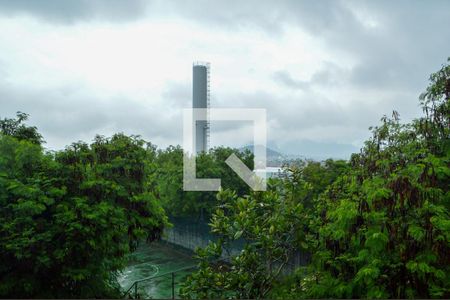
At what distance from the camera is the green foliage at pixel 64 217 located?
195 inches

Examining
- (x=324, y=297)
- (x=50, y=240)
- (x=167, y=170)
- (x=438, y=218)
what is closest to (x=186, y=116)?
(x=50, y=240)

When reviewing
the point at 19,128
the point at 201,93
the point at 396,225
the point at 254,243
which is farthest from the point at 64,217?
the point at 201,93

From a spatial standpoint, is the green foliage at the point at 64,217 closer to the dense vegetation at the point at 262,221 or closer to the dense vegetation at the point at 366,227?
the dense vegetation at the point at 262,221

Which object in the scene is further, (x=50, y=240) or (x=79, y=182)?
(x=79, y=182)

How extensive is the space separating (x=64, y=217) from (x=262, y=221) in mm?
2304

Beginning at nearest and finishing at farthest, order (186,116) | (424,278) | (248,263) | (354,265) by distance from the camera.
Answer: (424,278) < (354,265) < (248,263) < (186,116)

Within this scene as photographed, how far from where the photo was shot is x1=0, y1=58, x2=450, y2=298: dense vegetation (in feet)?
10.4

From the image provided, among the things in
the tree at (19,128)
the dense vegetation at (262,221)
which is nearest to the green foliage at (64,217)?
the dense vegetation at (262,221)

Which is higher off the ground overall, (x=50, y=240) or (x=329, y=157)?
(x=329, y=157)

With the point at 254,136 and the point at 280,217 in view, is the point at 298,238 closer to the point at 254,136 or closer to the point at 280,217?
the point at 280,217

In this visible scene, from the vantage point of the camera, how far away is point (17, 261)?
510cm

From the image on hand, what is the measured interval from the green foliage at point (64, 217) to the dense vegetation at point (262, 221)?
0.05ft

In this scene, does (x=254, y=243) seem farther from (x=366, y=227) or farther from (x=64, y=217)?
(x=64, y=217)

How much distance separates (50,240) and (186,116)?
2.61m
